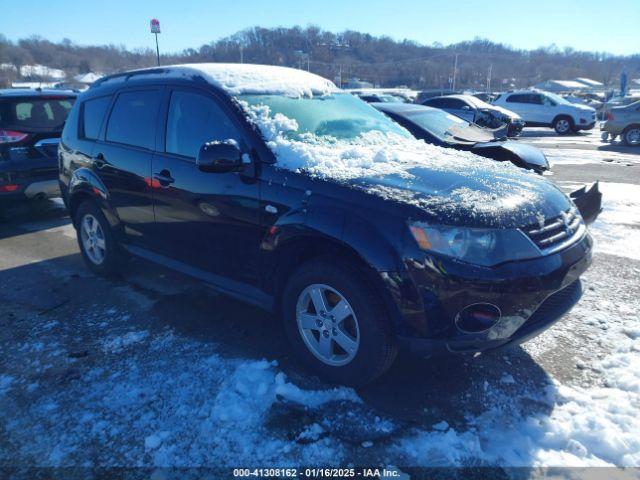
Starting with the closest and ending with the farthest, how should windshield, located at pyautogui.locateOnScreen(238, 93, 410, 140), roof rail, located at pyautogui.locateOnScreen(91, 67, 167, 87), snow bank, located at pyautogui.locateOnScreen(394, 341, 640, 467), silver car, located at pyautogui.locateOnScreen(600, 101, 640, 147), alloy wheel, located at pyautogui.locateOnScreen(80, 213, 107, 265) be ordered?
snow bank, located at pyautogui.locateOnScreen(394, 341, 640, 467) < windshield, located at pyautogui.locateOnScreen(238, 93, 410, 140) < roof rail, located at pyautogui.locateOnScreen(91, 67, 167, 87) < alloy wheel, located at pyautogui.locateOnScreen(80, 213, 107, 265) < silver car, located at pyautogui.locateOnScreen(600, 101, 640, 147)

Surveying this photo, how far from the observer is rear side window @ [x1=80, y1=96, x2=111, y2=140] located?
458 cm

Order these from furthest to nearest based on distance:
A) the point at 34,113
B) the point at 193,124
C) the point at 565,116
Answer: the point at 565,116 < the point at 34,113 < the point at 193,124

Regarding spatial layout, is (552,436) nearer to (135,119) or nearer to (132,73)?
→ (135,119)

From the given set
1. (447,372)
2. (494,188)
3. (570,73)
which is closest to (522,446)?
(447,372)

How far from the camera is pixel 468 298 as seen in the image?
8.16 feet

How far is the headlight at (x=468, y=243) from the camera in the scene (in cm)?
250

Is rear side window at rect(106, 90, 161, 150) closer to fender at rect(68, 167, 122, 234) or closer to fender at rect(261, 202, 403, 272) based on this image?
fender at rect(68, 167, 122, 234)

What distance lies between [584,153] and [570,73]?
11013 cm

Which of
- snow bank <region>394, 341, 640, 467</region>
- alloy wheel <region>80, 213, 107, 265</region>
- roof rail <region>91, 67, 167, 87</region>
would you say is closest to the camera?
snow bank <region>394, 341, 640, 467</region>

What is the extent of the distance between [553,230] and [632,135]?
15.6 meters

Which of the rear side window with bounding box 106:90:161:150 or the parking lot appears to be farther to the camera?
the rear side window with bounding box 106:90:161:150

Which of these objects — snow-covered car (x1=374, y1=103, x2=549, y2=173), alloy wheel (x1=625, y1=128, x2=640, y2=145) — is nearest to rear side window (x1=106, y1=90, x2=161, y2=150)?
snow-covered car (x1=374, y1=103, x2=549, y2=173)

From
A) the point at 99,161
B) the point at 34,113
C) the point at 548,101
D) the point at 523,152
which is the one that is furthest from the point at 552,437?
the point at 548,101

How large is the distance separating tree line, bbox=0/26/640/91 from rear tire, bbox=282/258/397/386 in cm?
4193
